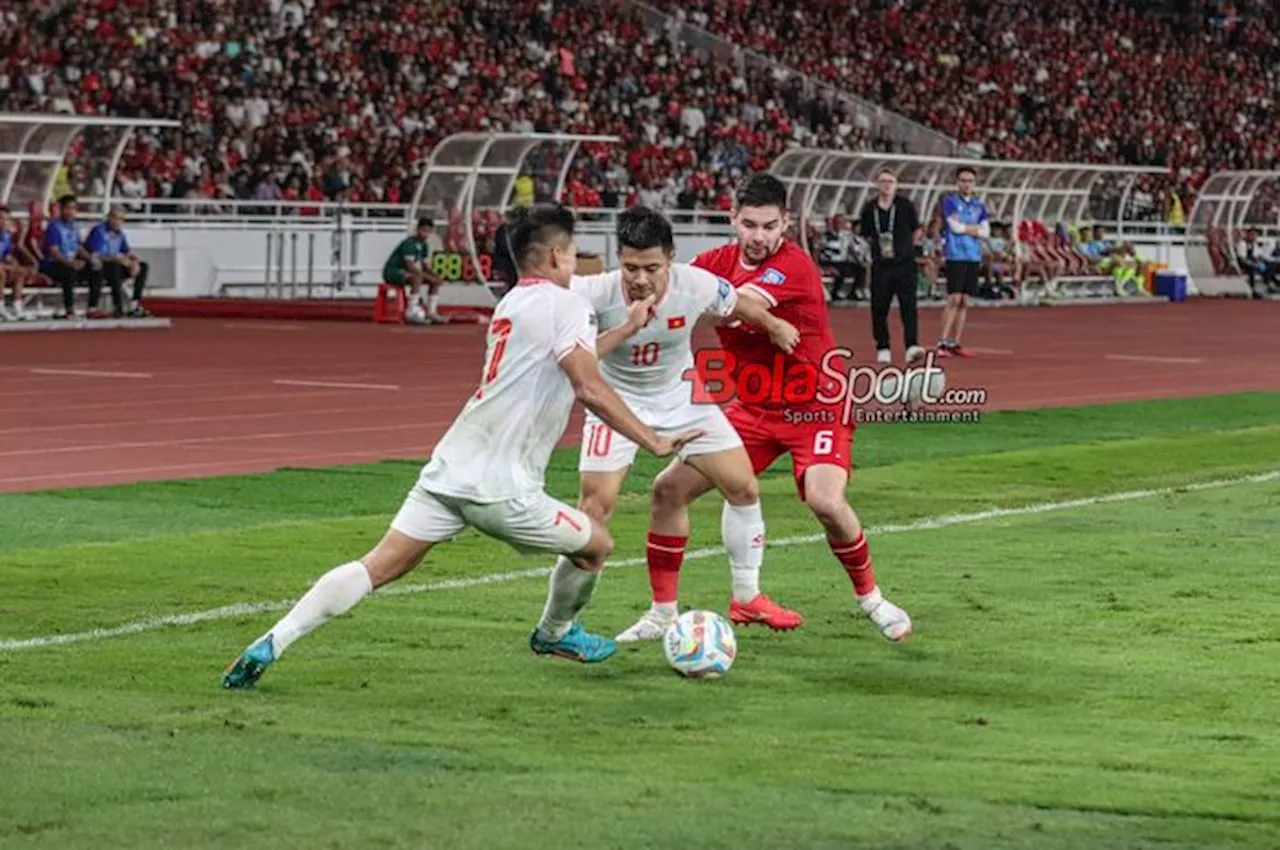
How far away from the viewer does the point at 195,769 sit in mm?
7691

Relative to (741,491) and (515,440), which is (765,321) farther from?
(515,440)

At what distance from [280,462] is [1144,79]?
54.5 meters

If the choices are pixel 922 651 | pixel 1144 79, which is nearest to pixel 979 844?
pixel 922 651

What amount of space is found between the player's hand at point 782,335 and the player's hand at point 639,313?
734 mm

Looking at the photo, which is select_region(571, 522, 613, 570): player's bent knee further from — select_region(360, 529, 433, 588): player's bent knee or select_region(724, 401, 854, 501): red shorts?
select_region(724, 401, 854, 501): red shorts

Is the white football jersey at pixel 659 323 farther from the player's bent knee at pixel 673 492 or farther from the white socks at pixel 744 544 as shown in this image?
the white socks at pixel 744 544

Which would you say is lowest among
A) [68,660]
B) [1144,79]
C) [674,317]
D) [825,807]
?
[1144,79]

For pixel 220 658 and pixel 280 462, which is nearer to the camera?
pixel 220 658

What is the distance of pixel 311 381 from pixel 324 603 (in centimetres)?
1583

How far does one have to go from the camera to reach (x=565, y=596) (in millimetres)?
9727

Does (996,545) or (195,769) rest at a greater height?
(195,769)

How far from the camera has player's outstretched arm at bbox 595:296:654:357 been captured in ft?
32.1

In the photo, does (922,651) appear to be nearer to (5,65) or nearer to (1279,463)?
(1279,463)

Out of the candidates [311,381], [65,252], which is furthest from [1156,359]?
[65,252]
